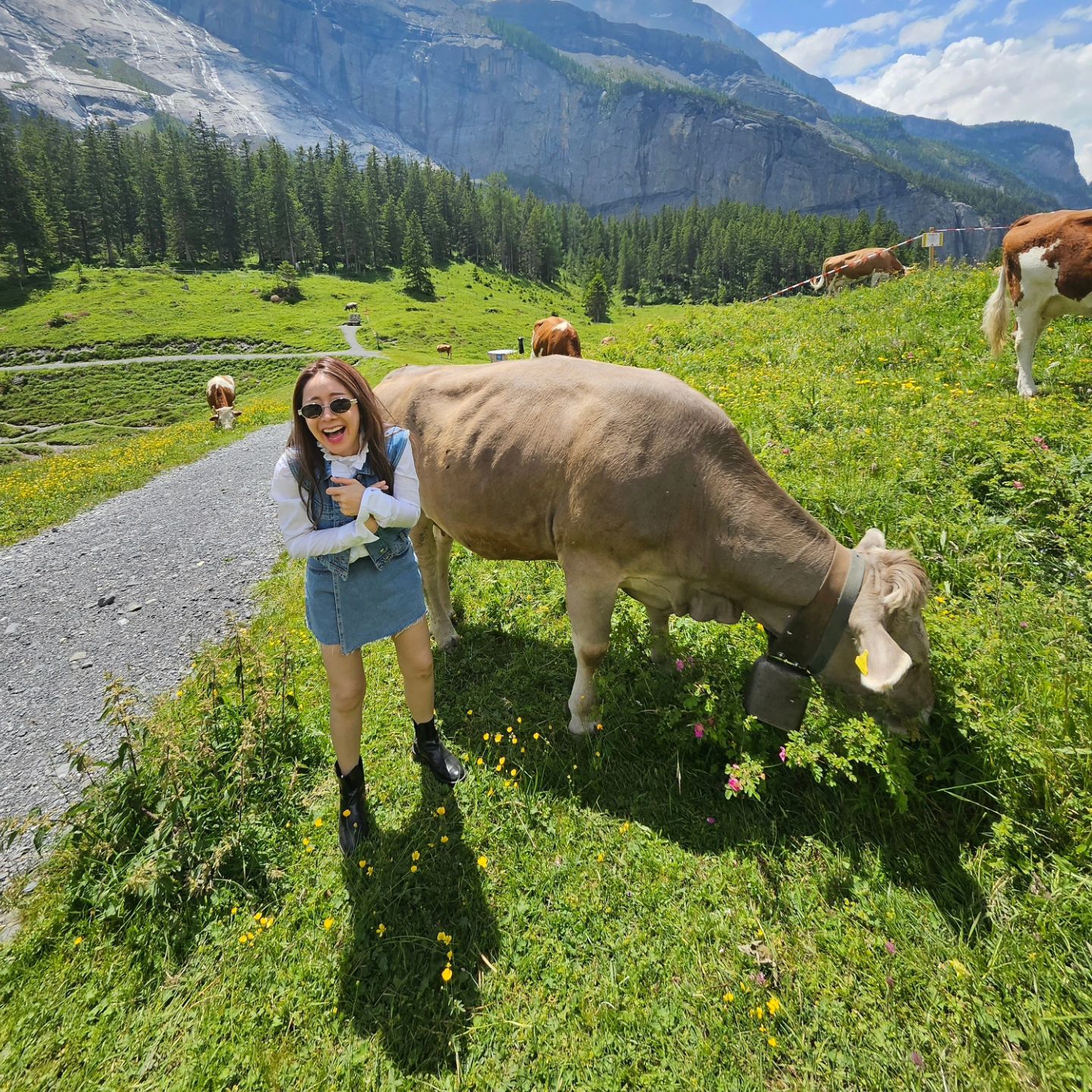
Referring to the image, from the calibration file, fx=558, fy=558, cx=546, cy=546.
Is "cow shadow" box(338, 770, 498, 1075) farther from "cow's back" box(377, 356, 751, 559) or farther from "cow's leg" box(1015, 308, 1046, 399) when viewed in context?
"cow's leg" box(1015, 308, 1046, 399)

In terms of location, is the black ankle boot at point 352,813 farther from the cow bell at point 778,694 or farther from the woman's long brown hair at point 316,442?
the cow bell at point 778,694

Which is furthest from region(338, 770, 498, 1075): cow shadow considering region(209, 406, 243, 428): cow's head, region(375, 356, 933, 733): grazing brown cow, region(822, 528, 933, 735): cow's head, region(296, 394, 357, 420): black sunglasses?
region(209, 406, 243, 428): cow's head

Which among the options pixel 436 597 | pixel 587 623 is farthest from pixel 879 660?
pixel 436 597

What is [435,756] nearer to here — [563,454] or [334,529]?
[334,529]

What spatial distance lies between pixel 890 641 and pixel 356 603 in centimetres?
306

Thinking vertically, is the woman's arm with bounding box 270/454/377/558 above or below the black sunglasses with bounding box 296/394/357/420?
below

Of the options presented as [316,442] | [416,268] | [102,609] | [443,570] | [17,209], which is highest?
[316,442]

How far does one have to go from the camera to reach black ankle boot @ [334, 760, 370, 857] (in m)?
3.69

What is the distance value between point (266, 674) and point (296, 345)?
2375 inches

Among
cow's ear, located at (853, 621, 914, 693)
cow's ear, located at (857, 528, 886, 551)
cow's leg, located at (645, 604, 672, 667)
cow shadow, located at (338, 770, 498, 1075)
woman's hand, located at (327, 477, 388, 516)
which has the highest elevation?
woman's hand, located at (327, 477, 388, 516)

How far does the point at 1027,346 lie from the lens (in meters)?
7.59

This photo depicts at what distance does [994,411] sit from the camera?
249 inches

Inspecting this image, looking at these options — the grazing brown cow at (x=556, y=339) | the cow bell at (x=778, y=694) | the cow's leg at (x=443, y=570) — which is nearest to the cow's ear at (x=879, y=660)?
the cow bell at (x=778, y=694)

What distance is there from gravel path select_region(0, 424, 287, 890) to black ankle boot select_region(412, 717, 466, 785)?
2658 mm
